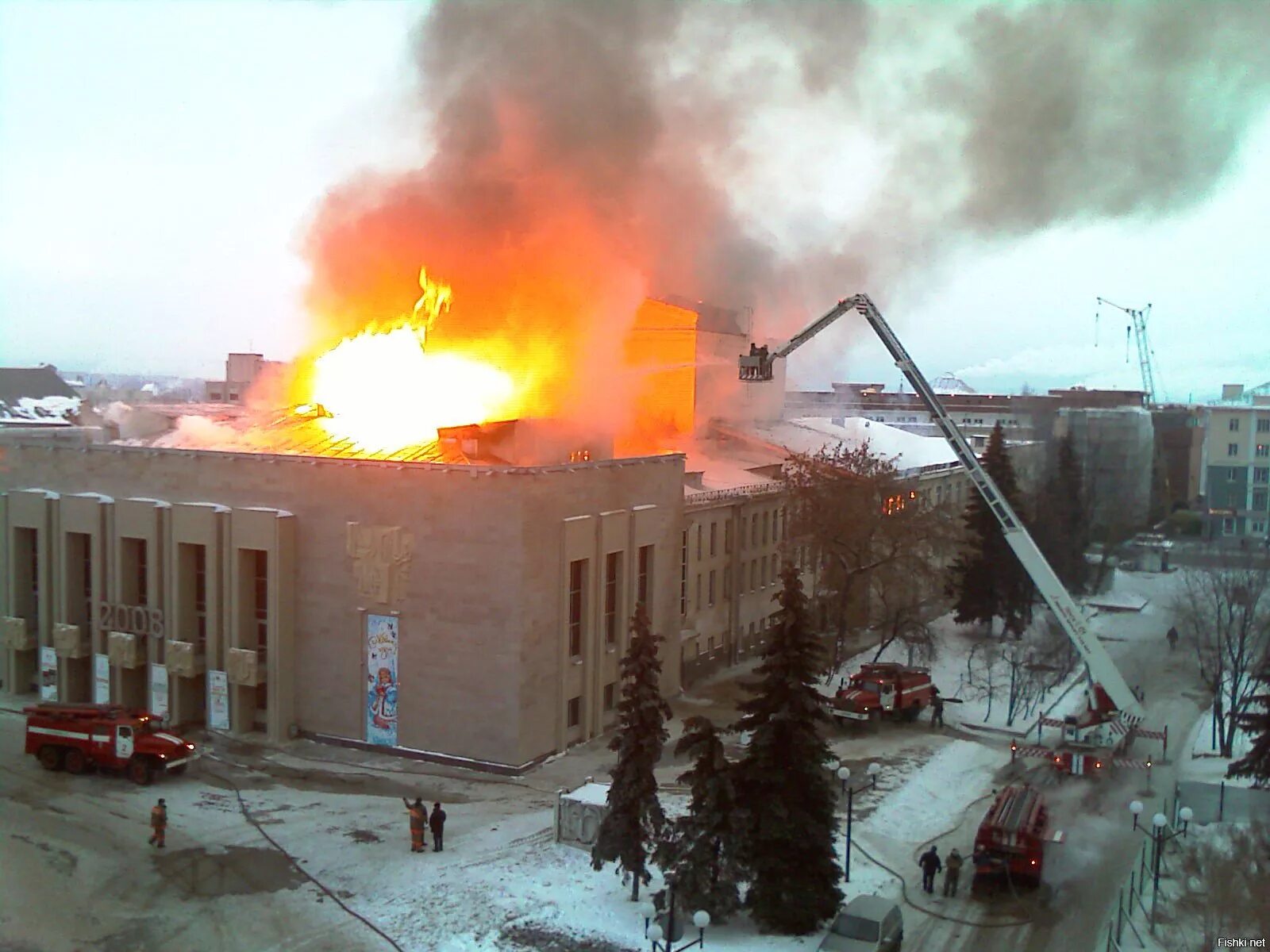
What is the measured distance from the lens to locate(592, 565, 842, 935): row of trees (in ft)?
53.6

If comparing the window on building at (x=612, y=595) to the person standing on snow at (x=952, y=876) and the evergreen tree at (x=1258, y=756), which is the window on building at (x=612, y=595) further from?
the evergreen tree at (x=1258, y=756)

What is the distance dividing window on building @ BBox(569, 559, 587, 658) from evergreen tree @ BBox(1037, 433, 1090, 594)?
24275 millimetres

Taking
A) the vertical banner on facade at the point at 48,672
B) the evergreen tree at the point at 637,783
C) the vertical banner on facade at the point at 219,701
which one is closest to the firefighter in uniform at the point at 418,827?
the evergreen tree at the point at 637,783

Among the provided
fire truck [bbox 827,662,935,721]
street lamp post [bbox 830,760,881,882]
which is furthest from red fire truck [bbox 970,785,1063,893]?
fire truck [bbox 827,662,935,721]

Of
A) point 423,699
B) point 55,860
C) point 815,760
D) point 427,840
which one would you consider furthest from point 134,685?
point 815,760

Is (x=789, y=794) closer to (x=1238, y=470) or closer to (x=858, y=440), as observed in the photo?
(x=858, y=440)

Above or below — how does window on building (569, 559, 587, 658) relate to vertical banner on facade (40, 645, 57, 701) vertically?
above

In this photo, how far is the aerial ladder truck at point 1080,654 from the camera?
24.2m

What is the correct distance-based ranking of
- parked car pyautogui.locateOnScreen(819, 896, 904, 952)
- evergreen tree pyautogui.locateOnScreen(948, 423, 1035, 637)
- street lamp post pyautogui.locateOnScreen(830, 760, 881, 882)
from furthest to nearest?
evergreen tree pyautogui.locateOnScreen(948, 423, 1035, 637) < street lamp post pyautogui.locateOnScreen(830, 760, 881, 882) < parked car pyautogui.locateOnScreen(819, 896, 904, 952)

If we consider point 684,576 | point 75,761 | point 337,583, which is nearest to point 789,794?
point 337,583

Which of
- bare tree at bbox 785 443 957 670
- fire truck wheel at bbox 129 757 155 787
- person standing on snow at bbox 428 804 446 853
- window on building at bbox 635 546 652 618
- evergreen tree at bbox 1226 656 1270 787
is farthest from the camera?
bare tree at bbox 785 443 957 670

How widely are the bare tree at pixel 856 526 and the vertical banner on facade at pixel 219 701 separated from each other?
1697 cm

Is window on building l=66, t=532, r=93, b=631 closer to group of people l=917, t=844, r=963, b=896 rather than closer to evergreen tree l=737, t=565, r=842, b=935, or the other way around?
evergreen tree l=737, t=565, r=842, b=935

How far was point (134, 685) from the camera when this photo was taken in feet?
92.3
